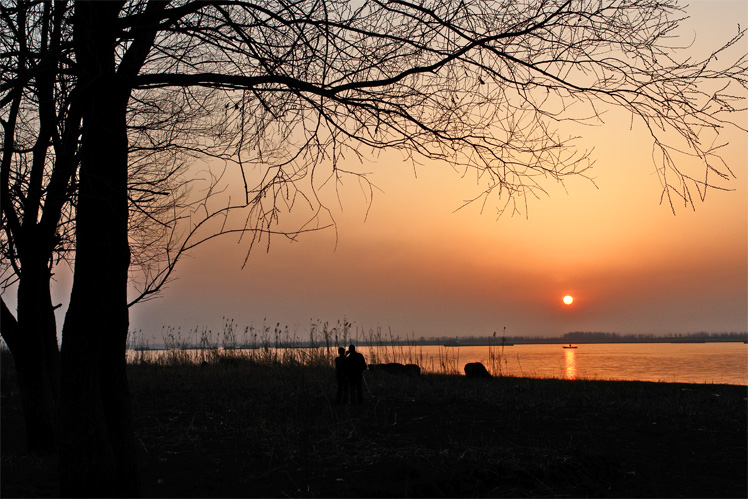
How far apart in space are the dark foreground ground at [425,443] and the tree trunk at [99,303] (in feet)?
3.33

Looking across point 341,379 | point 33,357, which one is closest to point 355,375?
point 341,379

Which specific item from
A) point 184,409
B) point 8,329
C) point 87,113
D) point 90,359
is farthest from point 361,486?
point 184,409

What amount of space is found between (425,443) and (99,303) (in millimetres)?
4458

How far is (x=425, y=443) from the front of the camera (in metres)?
8.09

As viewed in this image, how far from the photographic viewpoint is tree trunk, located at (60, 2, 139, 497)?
520cm

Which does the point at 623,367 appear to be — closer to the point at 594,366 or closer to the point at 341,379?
the point at 594,366

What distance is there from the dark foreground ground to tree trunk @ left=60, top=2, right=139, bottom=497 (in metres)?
1.02

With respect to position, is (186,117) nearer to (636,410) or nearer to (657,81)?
(657,81)

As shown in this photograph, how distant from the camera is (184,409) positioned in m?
11.2

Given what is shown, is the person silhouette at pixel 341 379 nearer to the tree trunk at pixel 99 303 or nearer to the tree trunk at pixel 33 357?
the tree trunk at pixel 33 357

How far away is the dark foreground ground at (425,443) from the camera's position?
20.4 feet

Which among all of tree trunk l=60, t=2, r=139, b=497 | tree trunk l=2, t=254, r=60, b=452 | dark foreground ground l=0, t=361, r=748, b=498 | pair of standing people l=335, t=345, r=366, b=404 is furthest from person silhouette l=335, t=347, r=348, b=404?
tree trunk l=60, t=2, r=139, b=497

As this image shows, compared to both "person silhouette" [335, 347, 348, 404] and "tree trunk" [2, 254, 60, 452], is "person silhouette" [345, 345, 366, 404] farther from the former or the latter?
"tree trunk" [2, 254, 60, 452]

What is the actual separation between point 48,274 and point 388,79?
607 centimetres
